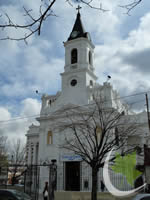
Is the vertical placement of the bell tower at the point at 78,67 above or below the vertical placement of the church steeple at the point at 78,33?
below

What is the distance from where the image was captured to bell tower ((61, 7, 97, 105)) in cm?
3275

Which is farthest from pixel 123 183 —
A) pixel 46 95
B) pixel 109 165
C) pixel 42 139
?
pixel 46 95

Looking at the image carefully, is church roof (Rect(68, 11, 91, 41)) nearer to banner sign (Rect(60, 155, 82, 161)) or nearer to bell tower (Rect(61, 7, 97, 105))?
bell tower (Rect(61, 7, 97, 105))

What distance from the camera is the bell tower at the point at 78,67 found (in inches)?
1289

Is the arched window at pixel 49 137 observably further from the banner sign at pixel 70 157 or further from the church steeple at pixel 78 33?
the church steeple at pixel 78 33

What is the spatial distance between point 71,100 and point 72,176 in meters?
10.3

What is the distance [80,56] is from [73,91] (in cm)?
563

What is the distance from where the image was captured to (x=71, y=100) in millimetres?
32438

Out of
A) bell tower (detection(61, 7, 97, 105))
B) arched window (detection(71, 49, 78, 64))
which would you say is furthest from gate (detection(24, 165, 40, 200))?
arched window (detection(71, 49, 78, 64))

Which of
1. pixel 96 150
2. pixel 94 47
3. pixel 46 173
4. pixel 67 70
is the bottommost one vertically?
pixel 46 173

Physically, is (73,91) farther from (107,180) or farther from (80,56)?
(107,180)

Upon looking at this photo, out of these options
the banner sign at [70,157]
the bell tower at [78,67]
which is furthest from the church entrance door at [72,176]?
the bell tower at [78,67]

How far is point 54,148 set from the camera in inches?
1205

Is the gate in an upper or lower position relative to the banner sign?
lower
